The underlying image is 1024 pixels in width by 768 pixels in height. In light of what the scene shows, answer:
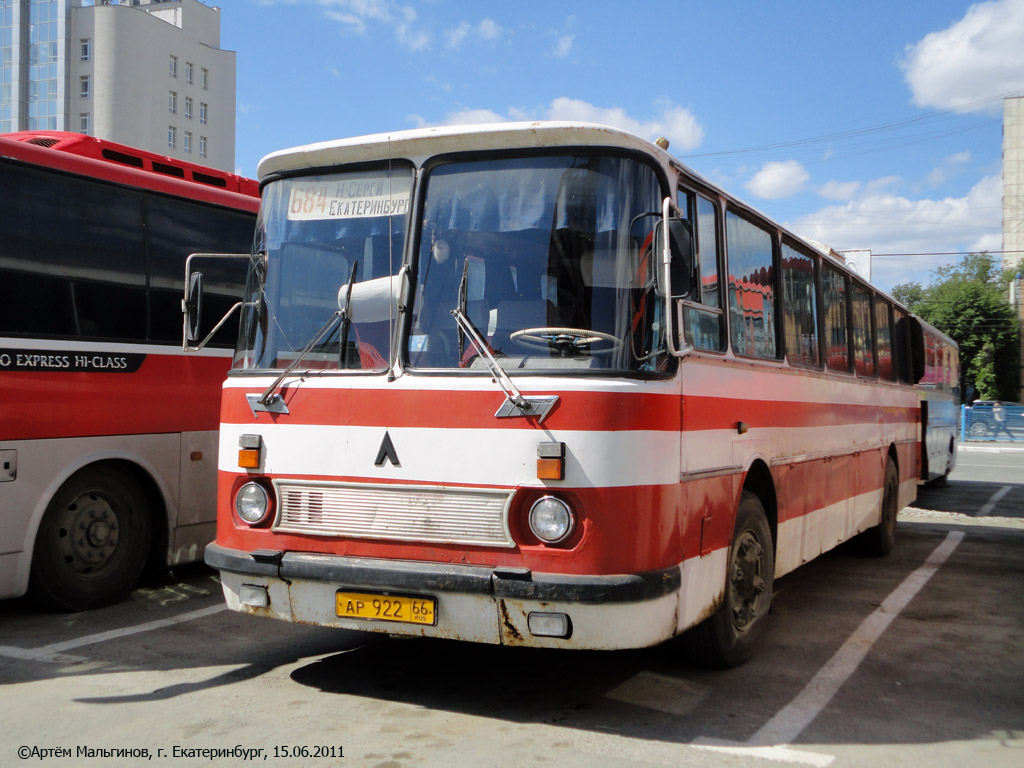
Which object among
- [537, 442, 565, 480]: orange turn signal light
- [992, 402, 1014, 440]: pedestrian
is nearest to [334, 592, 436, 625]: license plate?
[537, 442, 565, 480]: orange turn signal light

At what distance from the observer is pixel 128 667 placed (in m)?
6.10

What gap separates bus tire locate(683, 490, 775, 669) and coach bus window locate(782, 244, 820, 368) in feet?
5.06

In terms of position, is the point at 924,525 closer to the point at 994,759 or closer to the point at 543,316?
the point at 994,759

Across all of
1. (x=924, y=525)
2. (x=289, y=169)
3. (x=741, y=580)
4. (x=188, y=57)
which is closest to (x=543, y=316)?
(x=289, y=169)

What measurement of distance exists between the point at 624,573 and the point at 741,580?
1.68 metres

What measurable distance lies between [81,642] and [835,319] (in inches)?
259

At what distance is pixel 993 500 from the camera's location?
1848cm

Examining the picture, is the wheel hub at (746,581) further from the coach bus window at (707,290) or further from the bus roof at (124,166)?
the bus roof at (124,166)

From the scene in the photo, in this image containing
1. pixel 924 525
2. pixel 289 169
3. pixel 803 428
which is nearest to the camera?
pixel 289 169

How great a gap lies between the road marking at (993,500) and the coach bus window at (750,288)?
10444mm

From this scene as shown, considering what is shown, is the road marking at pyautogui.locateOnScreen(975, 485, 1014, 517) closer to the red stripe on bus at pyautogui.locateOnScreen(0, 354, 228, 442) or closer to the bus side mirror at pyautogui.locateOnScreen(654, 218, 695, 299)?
the red stripe on bus at pyautogui.locateOnScreen(0, 354, 228, 442)

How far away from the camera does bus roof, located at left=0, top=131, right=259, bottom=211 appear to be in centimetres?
748

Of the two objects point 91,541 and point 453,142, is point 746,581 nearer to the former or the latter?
point 453,142

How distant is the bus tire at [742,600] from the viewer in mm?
6027
